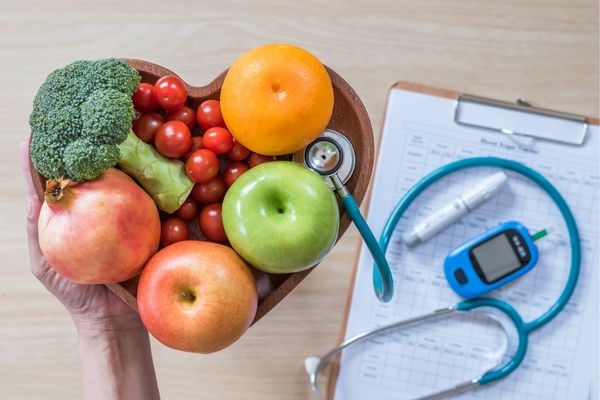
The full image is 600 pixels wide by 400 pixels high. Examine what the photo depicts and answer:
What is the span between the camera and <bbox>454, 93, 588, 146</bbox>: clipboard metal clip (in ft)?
2.57

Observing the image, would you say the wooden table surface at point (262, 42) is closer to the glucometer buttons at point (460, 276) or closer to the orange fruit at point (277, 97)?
the glucometer buttons at point (460, 276)

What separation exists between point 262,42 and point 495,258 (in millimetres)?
405

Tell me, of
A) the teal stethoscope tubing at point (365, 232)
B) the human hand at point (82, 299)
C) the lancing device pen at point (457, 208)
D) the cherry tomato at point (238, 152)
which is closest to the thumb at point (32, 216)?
the human hand at point (82, 299)

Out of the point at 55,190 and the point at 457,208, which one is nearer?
the point at 55,190

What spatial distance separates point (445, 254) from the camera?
2.59ft

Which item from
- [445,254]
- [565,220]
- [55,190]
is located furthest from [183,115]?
[565,220]

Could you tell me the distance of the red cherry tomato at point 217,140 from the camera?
22.2 inches

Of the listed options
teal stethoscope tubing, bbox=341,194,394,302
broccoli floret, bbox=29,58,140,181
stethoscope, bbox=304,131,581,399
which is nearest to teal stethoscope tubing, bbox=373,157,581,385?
stethoscope, bbox=304,131,581,399

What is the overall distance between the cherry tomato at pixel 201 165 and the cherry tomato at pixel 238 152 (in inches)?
0.9

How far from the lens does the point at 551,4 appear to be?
796 millimetres

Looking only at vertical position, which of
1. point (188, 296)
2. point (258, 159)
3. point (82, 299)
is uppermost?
point (258, 159)

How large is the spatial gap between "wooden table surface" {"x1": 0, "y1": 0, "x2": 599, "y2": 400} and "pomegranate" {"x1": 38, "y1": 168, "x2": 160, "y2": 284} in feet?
0.95

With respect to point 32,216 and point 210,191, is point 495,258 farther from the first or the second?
point 32,216

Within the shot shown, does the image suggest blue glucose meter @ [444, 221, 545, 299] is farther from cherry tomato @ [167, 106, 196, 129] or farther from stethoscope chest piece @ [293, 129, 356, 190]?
cherry tomato @ [167, 106, 196, 129]
